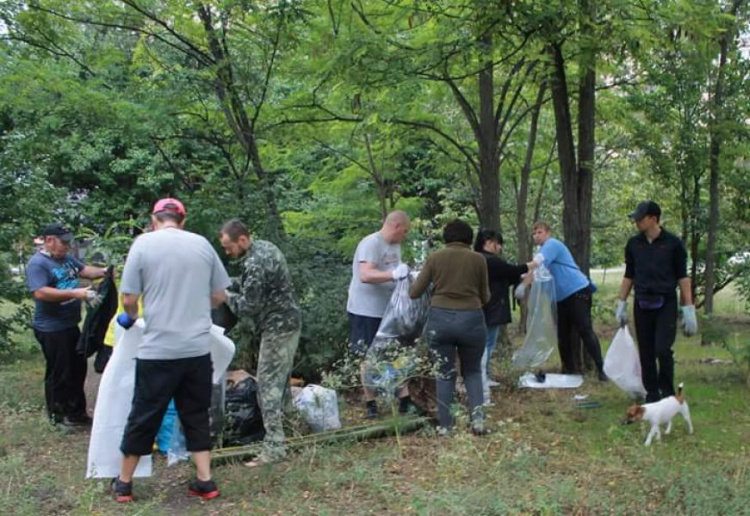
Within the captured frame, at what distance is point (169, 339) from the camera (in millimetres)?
4363

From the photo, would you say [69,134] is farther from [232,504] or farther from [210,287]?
[232,504]

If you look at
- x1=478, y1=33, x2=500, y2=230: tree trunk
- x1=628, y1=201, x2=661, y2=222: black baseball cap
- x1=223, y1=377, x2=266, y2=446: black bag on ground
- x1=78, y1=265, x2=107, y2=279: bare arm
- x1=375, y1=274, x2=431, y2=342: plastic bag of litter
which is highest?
x1=478, y1=33, x2=500, y2=230: tree trunk

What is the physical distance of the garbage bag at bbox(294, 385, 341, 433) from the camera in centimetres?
580

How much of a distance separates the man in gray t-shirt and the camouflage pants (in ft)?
2.42

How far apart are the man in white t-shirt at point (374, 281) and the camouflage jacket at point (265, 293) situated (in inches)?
38.2

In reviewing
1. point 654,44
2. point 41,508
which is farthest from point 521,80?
point 41,508

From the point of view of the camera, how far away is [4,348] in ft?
33.9

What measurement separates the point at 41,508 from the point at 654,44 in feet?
19.1

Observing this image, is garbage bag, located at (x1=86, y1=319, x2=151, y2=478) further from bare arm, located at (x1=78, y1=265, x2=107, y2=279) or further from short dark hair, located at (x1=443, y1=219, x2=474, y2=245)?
short dark hair, located at (x1=443, y1=219, x2=474, y2=245)

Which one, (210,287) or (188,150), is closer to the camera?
(210,287)

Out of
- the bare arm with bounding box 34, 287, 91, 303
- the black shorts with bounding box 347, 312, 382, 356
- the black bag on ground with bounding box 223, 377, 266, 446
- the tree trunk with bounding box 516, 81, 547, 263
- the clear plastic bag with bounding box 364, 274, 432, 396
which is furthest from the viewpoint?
the tree trunk with bounding box 516, 81, 547, 263

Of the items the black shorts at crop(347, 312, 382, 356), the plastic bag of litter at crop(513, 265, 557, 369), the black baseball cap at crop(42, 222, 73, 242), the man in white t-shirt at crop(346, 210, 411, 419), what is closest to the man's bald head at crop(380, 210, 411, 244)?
the man in white t-shirt at crop(346, 210, 411, 419)

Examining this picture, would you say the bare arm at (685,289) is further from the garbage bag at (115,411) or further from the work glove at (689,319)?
the garbage bag at (115,411)

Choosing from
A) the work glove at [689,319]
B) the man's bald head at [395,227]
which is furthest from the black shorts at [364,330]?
the work glove at [689,319]
